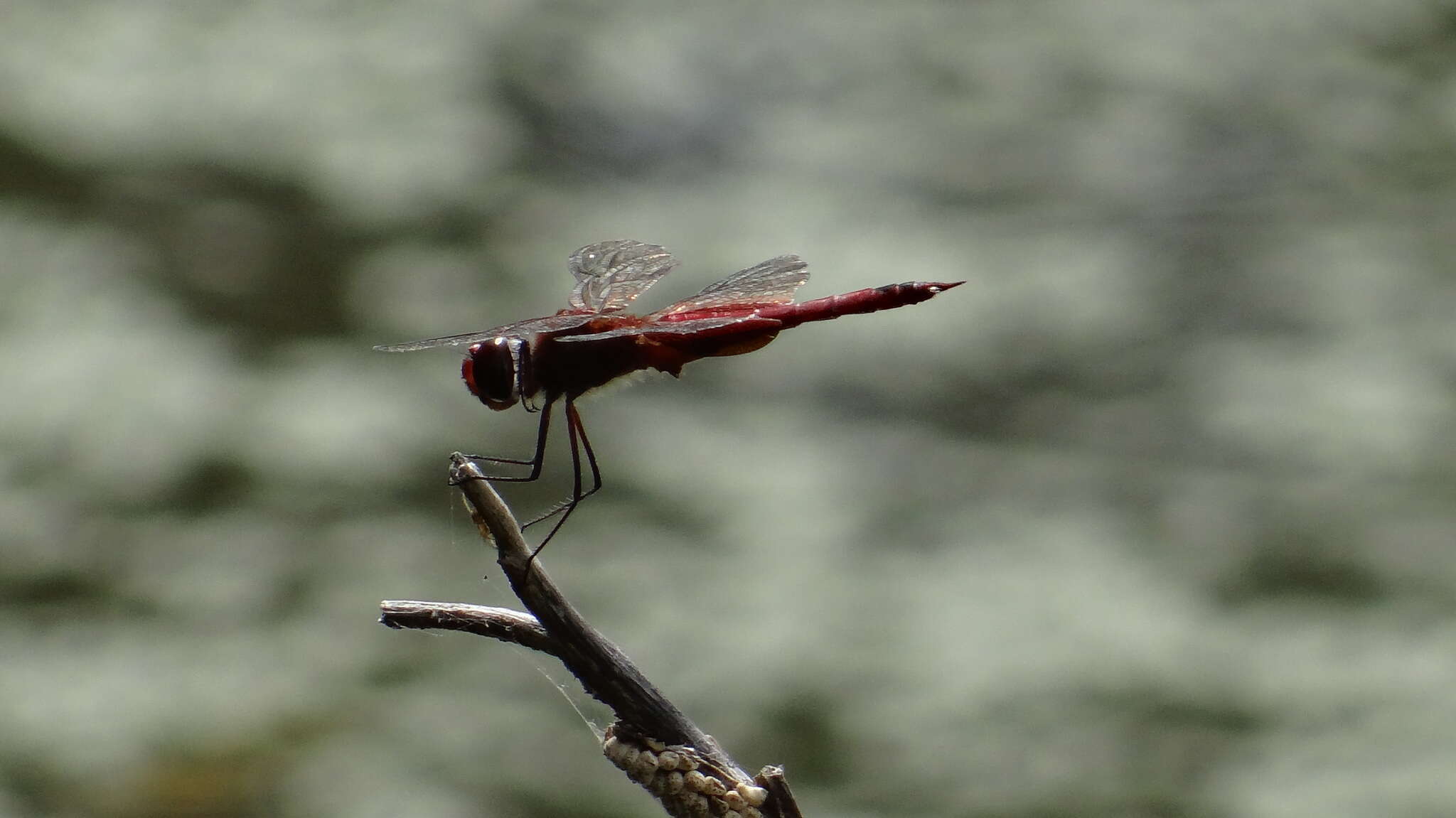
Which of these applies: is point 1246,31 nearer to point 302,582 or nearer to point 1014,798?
point 1014,798

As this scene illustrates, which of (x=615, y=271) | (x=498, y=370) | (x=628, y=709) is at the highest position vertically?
(x=615, y=271)

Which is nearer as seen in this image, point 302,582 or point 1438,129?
point 302,582

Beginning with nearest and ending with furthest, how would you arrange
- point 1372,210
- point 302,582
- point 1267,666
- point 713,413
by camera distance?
point 1267,666
point 302,582
point 713,413
point 1372,210

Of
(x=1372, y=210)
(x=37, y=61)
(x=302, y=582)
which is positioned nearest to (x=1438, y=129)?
(x=1372, y=210)

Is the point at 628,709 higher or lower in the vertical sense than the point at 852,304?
lower

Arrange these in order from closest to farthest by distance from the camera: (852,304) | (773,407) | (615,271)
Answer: (852,304) < (615,271) < (773,407)

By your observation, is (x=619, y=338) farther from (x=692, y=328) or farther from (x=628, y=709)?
(x=628, y=709)

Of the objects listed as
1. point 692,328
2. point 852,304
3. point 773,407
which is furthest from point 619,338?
point 773,407
